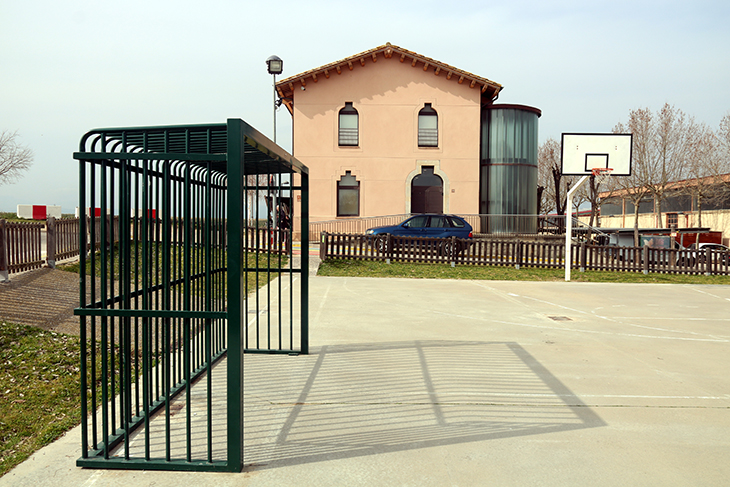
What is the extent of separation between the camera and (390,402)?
5.31 meters

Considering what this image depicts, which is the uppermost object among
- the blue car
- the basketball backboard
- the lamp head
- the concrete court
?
the lamp head

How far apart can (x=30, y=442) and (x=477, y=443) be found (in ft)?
11.5

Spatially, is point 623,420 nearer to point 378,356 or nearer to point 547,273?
point 378,356

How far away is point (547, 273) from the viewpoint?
19.0m

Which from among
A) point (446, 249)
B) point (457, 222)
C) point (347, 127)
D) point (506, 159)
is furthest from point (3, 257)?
point (506, 159)

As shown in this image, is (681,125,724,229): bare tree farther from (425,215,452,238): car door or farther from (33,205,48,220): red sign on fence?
(33,205,48,220): red sign on fence

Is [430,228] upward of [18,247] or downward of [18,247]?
upward

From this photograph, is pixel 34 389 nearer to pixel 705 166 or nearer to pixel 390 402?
pixel 390 402

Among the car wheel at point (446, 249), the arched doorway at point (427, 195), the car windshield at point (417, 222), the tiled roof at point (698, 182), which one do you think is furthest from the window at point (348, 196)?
the tiled roof at point (698, 182)

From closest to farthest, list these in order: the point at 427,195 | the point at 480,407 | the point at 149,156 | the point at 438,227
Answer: the point at 149,156 → the point at 480,407 → the point at 438,227 → the point at 427,195

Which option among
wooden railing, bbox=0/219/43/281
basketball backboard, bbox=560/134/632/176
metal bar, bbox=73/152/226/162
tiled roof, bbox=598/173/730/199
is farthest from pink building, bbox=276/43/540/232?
metal bar, bbox=73/152/226/162

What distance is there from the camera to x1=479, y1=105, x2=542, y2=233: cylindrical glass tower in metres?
28.4

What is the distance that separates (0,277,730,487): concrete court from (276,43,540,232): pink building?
59.6 feet

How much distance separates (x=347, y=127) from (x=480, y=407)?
2414 cm
